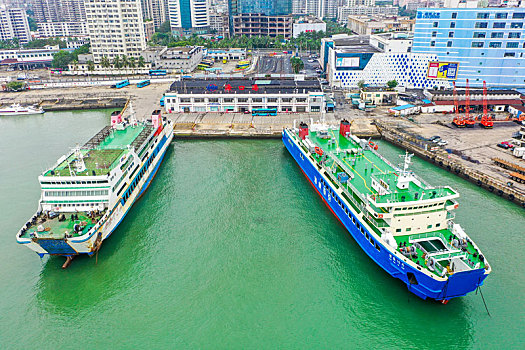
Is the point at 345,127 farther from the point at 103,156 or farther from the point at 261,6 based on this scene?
the point at 261,6

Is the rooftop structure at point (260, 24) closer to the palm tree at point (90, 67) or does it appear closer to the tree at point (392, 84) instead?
the palm tree at point (90, 67)

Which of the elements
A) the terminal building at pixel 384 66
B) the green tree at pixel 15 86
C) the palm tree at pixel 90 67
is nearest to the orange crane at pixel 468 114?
the terminal building at pixel 384 66

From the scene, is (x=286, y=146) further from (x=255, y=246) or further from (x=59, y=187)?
(x=59, y=187)

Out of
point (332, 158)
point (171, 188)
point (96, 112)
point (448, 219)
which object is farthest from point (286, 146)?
point (96, 112)

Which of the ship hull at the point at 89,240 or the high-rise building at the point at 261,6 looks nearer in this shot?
the ship hull at the point at 89,240

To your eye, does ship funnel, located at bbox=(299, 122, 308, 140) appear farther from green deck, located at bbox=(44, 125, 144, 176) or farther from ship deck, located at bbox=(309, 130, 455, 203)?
green deck, located at bbox=(44, 125, 144, 176)
